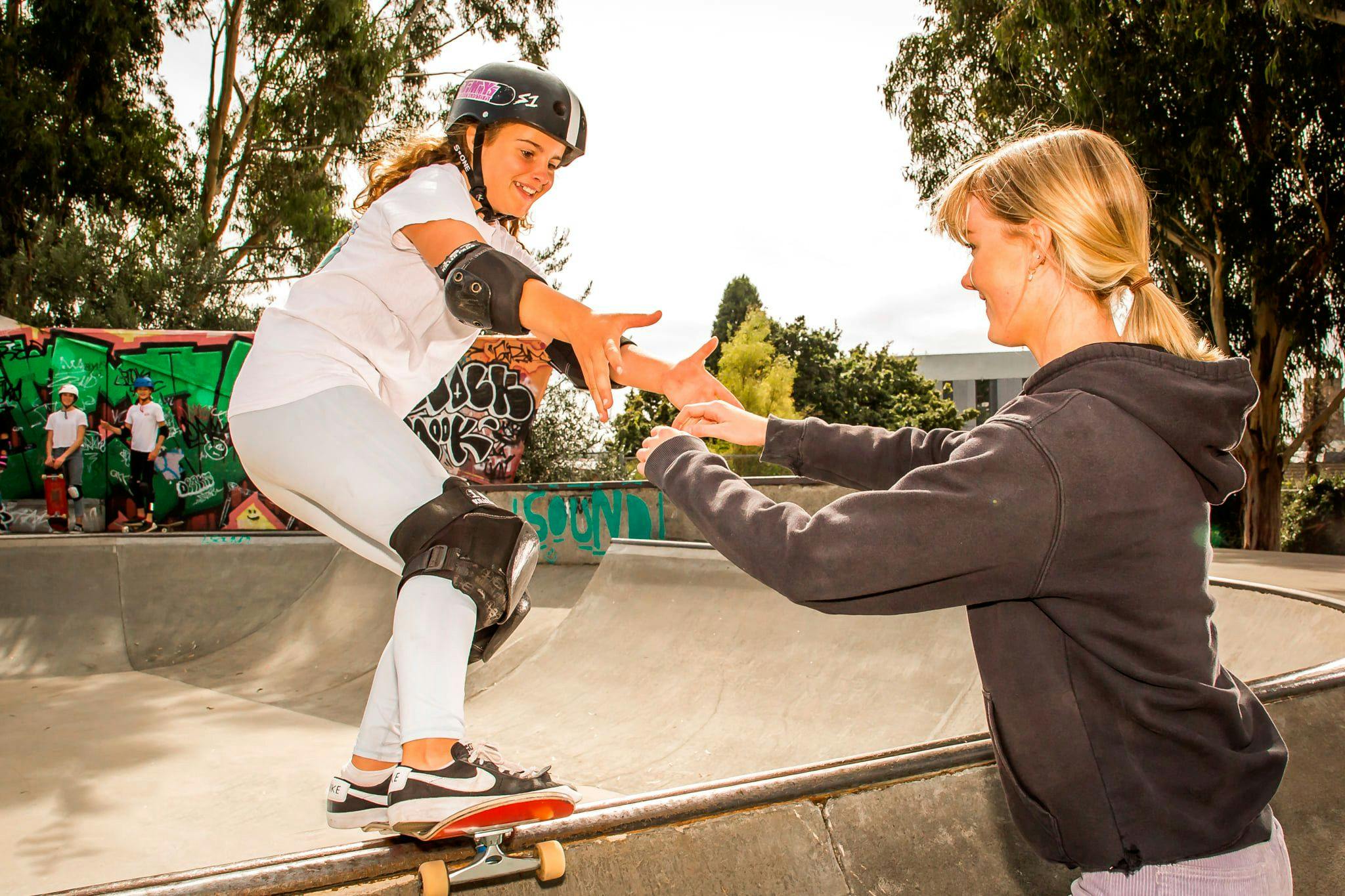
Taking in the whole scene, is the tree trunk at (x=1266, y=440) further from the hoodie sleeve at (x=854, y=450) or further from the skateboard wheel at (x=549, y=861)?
the skateboard wheel at (x=549, y=861)

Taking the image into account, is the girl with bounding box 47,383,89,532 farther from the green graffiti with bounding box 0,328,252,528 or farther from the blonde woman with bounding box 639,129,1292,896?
the blonde woman with bounding box 639,129,1292,896

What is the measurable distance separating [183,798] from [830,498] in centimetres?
560

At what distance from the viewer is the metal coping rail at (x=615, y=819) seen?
1.51 meters

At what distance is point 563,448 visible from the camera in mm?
17734

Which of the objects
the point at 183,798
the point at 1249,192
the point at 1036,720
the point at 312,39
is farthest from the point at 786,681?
the point at 312,39

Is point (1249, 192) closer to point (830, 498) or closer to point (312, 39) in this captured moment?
point (830, 498)

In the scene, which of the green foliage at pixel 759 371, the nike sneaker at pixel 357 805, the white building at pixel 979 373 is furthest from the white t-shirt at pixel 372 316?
the white building at pixel 979 373

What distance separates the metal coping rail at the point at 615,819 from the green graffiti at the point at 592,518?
25.4 feet

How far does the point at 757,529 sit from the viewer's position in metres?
1.30

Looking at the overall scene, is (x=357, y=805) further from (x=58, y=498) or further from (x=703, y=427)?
(x=58, y=498)

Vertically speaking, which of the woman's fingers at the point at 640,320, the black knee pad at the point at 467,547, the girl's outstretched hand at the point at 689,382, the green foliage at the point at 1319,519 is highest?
the woman's fingers at the point at 640,320

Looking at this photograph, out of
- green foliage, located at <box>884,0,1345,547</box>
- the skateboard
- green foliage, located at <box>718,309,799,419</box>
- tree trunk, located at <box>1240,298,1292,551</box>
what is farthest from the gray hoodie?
green foliage, located at <box>718,309,799,419</box>

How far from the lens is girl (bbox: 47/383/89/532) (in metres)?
12.6

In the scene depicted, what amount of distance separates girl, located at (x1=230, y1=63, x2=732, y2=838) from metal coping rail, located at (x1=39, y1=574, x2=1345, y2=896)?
0.20 ft
